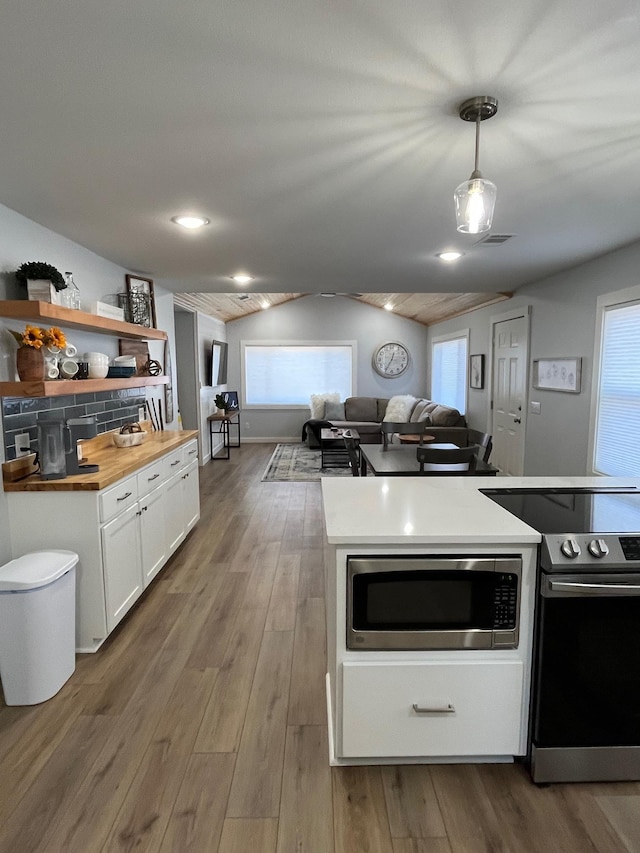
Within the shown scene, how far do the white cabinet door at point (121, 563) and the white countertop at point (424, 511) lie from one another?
1171 millimetres

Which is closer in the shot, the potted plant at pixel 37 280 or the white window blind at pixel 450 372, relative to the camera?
Result: the potted plant at pixel 37 280

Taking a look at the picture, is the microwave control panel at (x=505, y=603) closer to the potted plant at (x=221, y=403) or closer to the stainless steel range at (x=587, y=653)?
the stainless steel range at (x=587, y=653)

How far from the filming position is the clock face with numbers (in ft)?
30.1

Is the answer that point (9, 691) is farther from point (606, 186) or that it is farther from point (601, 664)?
point (606, 186)

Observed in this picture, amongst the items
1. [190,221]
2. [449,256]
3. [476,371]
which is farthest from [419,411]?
[190,221]

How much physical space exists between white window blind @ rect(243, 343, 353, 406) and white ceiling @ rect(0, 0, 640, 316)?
19.8ft

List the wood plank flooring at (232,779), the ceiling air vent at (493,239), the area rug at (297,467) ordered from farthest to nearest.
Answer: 1. the area rug at (297,467)
2. the ceiling air vent at (493,239)
3. the wood plank flooring at (232,779)

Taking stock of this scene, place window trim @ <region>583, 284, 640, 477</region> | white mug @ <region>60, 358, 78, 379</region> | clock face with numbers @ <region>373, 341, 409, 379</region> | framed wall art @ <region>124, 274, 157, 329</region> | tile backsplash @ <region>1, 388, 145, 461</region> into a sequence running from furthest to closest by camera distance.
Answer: clock face with numbers @ <region>373, 341, 409, 379</region>
framed wall art @ <region>124, 274, 157, 329</region>
window trim @ <region>583, 284, 640, 477</region>
white mug @ <region>60, 358, 78, 379</region>
tile backsplash @ <region>1, 388, 145, 461</region>

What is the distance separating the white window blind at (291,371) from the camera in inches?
359

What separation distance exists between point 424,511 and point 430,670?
0.53 m

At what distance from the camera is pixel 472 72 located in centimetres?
138

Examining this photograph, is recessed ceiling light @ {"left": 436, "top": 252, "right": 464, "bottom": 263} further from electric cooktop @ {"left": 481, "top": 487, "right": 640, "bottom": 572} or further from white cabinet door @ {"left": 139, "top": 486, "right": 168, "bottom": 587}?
white cabinet door @ {"left": 139, "top": 486, "right": 168, "bottom": 587}

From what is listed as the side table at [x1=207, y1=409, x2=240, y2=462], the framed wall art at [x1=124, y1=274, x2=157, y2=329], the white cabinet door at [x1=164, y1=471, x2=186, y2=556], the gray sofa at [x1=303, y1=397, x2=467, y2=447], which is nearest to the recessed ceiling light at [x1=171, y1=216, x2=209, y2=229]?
the framed wall art at [x1=124, y1=274, x2=157, y2=329]

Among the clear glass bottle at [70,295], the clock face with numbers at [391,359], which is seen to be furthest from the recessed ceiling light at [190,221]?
the clock face with numbers at [391,359]
